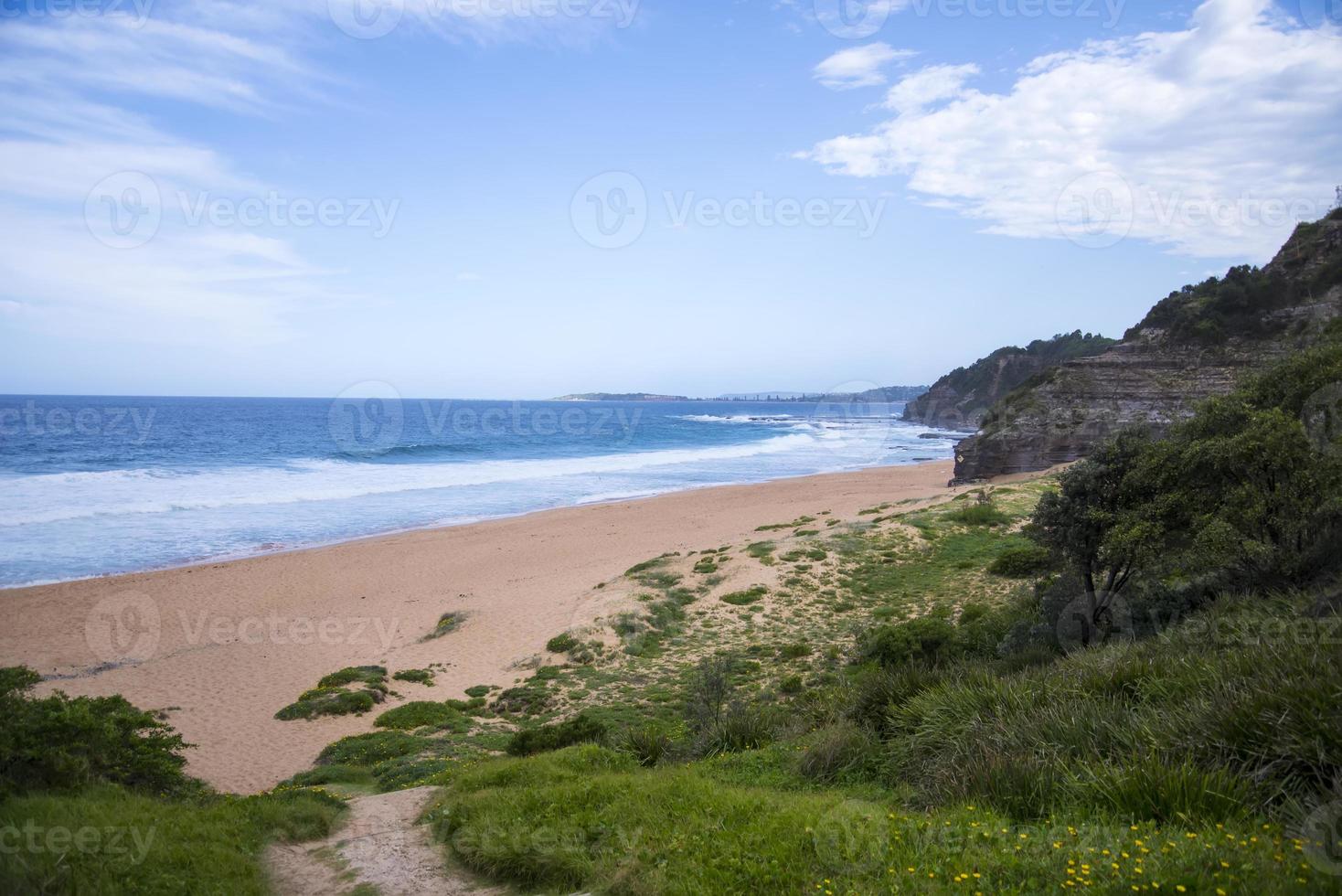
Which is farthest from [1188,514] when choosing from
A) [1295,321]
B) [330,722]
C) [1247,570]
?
[1295,321]

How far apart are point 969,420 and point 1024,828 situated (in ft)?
343

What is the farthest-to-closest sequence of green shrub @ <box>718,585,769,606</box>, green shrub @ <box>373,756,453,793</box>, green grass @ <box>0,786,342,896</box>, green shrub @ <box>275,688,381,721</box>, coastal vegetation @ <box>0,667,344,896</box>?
green shrub @ <box>718,585,769,606</box> → green shrub @ <box>275,688,381,721</box> → green shrub @ <box>373,756,453,793</box> → coastal vegetation @ <box>0,667,344,896</box> → green grass @ <box>0,786,342,896</box>

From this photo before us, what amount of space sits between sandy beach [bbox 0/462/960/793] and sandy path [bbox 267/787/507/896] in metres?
4.68

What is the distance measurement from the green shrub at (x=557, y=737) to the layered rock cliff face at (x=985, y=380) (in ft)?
240

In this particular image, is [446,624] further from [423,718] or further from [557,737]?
[557,737]

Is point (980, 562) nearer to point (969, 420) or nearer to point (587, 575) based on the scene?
point (587, 575)
